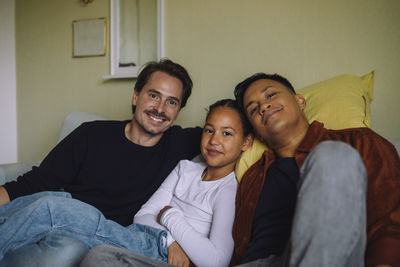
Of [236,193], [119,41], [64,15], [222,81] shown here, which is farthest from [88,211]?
[64,15]

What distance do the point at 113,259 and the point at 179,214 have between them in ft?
1.10

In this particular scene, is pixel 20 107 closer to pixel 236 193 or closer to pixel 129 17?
pixel 129 17

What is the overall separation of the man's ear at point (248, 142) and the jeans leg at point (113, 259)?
590 millimetres

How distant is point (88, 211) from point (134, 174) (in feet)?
1.22

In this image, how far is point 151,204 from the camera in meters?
1.24

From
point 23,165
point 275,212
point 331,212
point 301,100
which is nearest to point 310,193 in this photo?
point 331,212

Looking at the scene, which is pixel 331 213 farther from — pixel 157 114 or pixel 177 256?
pixel 157 114

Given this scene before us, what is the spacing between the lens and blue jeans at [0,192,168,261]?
0.95 meters

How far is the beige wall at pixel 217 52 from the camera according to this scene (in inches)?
55.6

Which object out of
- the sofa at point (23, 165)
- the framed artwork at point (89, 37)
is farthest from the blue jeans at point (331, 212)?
the framed artwork at point (89, 37)

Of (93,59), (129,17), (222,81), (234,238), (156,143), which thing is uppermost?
(129,17)

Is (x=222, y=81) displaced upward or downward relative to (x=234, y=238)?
upward

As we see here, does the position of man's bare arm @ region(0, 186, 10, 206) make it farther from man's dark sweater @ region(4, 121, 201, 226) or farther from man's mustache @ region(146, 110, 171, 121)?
man's mustache @ region(146, 110, 171, 121)

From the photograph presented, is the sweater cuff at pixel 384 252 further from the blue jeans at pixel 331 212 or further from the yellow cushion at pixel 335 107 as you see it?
the yellow cushion at pixel 335 107
